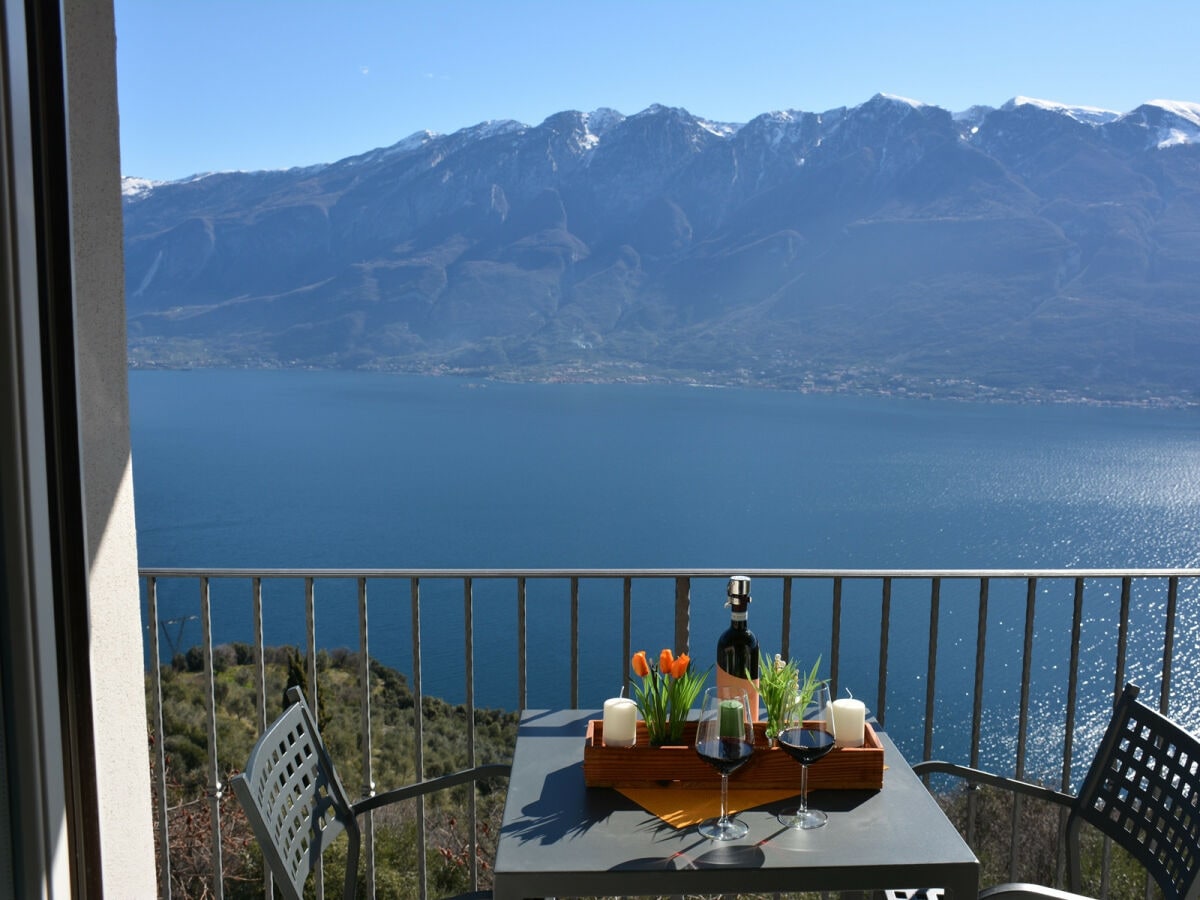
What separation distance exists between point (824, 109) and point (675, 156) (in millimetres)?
13684

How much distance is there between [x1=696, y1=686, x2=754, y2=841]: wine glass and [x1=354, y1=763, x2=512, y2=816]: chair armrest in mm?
571

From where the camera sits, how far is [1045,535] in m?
27.2

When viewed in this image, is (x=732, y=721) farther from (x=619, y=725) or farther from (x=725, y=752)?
(x=619, y=725)

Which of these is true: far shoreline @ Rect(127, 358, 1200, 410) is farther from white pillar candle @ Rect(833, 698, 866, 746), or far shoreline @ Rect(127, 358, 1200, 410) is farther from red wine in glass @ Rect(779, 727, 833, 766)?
red wine in glass @ Rect(779, 727, 833, 766)

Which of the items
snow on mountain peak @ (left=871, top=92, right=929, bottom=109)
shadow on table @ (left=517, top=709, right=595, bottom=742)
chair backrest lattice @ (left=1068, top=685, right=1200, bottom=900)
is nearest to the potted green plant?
shadow on table @ (left=517, top=709, right=595, bottom=742)

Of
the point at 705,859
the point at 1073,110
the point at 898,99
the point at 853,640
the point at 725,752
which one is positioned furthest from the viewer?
the point at 898,99

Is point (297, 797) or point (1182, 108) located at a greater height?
point (1182, 108)

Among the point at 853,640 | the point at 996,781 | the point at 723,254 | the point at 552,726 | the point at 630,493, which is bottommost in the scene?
the point at 853,640

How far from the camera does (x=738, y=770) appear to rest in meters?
1.65

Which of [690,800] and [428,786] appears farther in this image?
[428,786]

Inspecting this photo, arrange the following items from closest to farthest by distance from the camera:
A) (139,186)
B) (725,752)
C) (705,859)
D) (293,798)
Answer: (705,859) → (725,752) → (293,798) → (139,186)

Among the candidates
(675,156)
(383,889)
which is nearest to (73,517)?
(383,889)

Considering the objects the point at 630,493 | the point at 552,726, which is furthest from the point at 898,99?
the point at 552,726

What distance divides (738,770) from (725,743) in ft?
0.55
